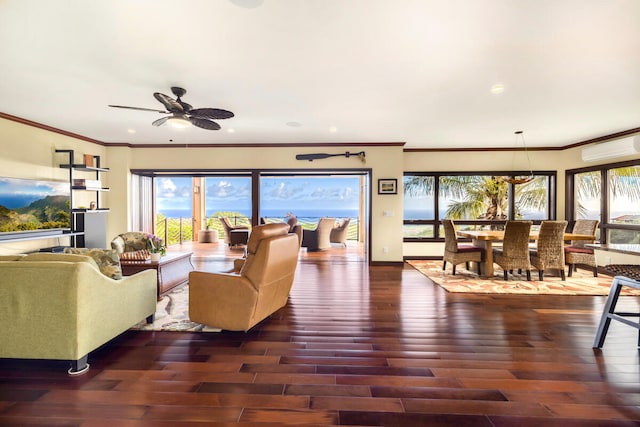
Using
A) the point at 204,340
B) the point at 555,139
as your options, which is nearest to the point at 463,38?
the point at 204,340

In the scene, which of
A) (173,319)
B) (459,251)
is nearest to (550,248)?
(459,251)

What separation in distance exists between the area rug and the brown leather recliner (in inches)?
111

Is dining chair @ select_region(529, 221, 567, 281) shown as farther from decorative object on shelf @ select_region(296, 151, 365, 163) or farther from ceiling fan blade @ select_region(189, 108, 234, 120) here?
ceiling fan blade @ select_region(189, 108, 234, 120)

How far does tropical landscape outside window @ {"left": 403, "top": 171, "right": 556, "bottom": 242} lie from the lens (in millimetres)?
7031

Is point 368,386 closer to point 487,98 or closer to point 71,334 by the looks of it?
point 71,334

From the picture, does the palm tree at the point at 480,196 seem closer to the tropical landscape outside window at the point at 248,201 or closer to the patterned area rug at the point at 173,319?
the tropical landscape outside window at the point at 248,201

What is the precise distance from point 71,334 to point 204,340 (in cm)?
98

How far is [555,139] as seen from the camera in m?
6.05

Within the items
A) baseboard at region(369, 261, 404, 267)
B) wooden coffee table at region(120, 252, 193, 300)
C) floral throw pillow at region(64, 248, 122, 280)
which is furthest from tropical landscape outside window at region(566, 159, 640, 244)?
floral throw pillow at region(64, 248, 122, 280)

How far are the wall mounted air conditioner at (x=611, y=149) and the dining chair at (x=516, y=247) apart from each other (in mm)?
2186

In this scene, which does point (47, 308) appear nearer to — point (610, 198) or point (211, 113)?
point (211, 113)

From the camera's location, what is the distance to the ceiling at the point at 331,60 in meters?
2.16

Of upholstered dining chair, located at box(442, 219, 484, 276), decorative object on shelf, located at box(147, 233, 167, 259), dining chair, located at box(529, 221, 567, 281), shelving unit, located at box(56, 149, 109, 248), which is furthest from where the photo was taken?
shelving unit, located at box(56, 149, 109, 248)

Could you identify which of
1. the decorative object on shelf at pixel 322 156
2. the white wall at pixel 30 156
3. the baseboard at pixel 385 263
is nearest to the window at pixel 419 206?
the baseboard at pixel 385 263
